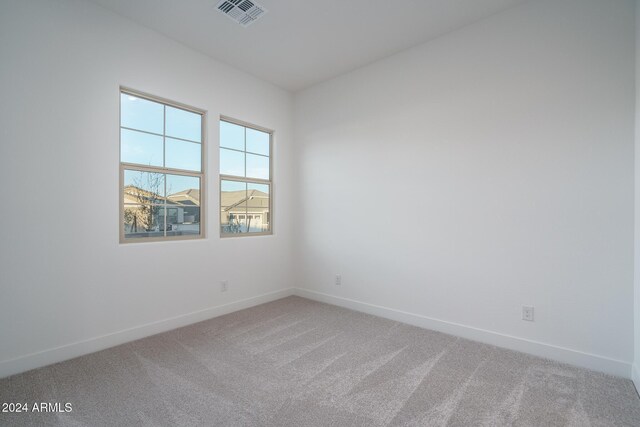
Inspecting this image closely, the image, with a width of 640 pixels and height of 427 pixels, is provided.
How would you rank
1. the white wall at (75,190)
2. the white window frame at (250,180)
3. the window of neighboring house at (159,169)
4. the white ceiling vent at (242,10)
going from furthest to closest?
1. the white window frame at (250,180)
2. the window of neighboring house at (159,169)
3. the white ceiling vent at (242,10)
4. the white wall at (75,190)

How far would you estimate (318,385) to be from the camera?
2.12 metres

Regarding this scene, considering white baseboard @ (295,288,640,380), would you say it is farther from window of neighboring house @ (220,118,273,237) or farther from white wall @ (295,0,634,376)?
window of neighboring house @ (220,118,273,237)

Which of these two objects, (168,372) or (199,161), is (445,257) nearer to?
(168,372)

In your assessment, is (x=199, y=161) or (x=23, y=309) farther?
(x=199, y=161)

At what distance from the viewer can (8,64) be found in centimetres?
223

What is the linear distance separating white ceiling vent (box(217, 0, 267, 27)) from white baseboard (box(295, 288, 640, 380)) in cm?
322

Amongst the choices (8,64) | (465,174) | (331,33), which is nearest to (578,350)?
(465,174)

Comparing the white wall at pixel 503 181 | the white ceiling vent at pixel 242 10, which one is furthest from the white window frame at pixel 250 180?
the white ceiling vent at pixel 242 10

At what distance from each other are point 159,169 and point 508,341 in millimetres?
3667

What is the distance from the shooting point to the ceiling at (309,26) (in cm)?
266

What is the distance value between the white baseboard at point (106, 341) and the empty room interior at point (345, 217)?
2cm

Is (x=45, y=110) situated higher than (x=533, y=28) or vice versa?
(x=533, y=28)

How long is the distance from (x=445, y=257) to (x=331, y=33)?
2506 millimetres

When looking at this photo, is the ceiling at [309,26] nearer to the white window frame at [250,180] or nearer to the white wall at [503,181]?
the white wall at [503,181]
